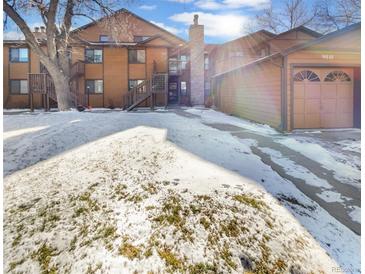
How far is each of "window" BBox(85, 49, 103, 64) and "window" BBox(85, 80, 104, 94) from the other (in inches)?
64.7

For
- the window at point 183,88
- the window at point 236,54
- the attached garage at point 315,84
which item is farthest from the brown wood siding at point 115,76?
the attached garage at point 315,84

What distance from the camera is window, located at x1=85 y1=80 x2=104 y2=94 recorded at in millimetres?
23312

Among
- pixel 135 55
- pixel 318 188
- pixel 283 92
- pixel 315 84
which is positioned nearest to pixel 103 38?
pixel 135 55

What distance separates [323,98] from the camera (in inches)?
439

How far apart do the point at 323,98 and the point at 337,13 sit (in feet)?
72.5

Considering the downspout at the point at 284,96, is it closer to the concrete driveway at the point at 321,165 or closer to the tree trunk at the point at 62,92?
the concrete driveway at the point at 321,165

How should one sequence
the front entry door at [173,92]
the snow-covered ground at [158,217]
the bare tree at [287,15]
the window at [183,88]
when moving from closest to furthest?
the snow-covered ground at [158,217] → the window at [183,88] → the front entry door at [173,92] → the bare tree at [287,15]

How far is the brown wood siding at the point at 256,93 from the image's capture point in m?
11.3

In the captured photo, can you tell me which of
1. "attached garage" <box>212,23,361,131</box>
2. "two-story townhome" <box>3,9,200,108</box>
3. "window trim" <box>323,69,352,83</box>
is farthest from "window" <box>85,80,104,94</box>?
"window trim" <box>323,69,352,83</box>

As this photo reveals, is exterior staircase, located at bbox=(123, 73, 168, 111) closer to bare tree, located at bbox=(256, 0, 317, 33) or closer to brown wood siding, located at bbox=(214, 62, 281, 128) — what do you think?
brown wood siding, located at bbox=(214, 62, 281, 128)

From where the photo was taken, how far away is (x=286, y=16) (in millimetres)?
32781

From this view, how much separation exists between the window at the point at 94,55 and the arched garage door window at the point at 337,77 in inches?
707

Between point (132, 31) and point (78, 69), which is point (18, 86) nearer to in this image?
point (78, 69)

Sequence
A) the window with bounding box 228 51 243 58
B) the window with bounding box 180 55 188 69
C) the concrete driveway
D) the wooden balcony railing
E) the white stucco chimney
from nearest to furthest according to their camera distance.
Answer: the concrete driveway → the wooden balcony railing → the white stucco chimney → the window with bounding box 180 55 188 69 → the window with bounding box 228 51 243 58
